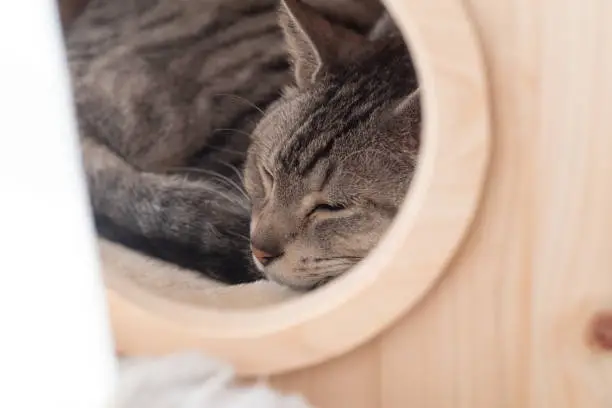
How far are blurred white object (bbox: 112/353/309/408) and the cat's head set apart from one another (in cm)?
14

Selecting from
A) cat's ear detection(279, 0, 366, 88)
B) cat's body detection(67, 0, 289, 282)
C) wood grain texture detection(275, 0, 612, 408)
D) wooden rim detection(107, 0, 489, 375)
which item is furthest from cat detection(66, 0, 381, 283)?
wood grain texture detection(275, 0, 612, 408)

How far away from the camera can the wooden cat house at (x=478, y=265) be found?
1.88 ft

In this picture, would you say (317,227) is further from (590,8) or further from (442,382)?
(590,8)

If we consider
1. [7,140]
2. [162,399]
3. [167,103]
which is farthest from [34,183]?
[167,103]

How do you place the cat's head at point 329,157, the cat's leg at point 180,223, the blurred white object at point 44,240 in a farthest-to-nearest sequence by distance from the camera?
1. the cat's leg at point 180,223
2. the cat's head at point 329,157
3. the blurred white object at point 44,240

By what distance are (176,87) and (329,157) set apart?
345mm

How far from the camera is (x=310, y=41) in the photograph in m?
0.78

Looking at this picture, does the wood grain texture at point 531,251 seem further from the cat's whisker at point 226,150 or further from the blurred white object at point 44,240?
the cat's whisker at point 226,150

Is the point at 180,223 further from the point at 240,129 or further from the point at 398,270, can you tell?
the point at 398,270

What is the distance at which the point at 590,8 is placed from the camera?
1.81ft

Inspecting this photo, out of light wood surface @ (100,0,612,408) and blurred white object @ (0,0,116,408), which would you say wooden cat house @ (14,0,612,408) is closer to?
light wood surface @ (100,0,612,408)

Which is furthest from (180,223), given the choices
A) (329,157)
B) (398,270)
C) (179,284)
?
(398,270)

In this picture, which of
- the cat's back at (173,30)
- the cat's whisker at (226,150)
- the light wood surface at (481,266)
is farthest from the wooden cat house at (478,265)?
the cat's back at (173,30)

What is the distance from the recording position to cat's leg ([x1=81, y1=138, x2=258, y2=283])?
89 centimetres
